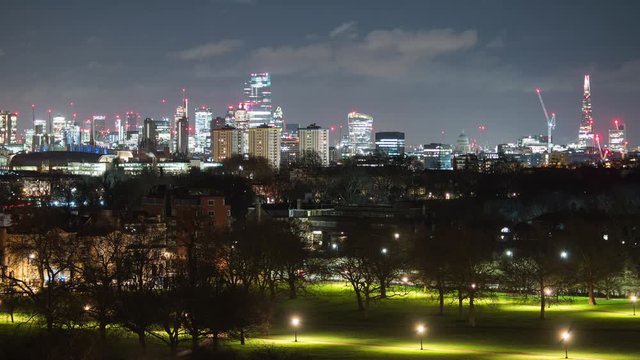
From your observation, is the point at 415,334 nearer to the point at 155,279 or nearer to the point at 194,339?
the point at 155,279

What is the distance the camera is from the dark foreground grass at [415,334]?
27.4 metres

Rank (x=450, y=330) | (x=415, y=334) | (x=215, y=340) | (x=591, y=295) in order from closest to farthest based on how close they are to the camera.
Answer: (x=215, y=340) < (x=415, y=334) < (x=450, y=330) < (x=591, y=295)

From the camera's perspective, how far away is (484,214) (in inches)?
2980

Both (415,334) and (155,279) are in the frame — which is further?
(415,334)

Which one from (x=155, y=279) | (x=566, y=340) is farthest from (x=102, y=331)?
(x=566, y=340)

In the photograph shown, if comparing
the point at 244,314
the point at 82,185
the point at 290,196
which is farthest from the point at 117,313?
the point at 82,185

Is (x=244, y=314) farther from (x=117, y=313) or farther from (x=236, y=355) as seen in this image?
(x=117, y=313)

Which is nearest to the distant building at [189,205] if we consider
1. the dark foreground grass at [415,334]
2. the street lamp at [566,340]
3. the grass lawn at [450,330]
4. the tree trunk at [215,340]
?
the grass lawn at [450,330]

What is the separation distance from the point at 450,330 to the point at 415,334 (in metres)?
1.70

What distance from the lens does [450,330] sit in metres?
33.5

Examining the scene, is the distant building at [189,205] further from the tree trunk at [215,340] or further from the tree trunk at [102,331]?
the tree trunk at [215,340]

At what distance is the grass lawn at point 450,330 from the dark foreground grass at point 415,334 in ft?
0.10

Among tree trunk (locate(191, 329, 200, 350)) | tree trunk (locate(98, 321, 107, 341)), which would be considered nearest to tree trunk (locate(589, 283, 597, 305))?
tree trunk (locate(191, 329, 200, 350))

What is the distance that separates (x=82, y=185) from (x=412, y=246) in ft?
240
